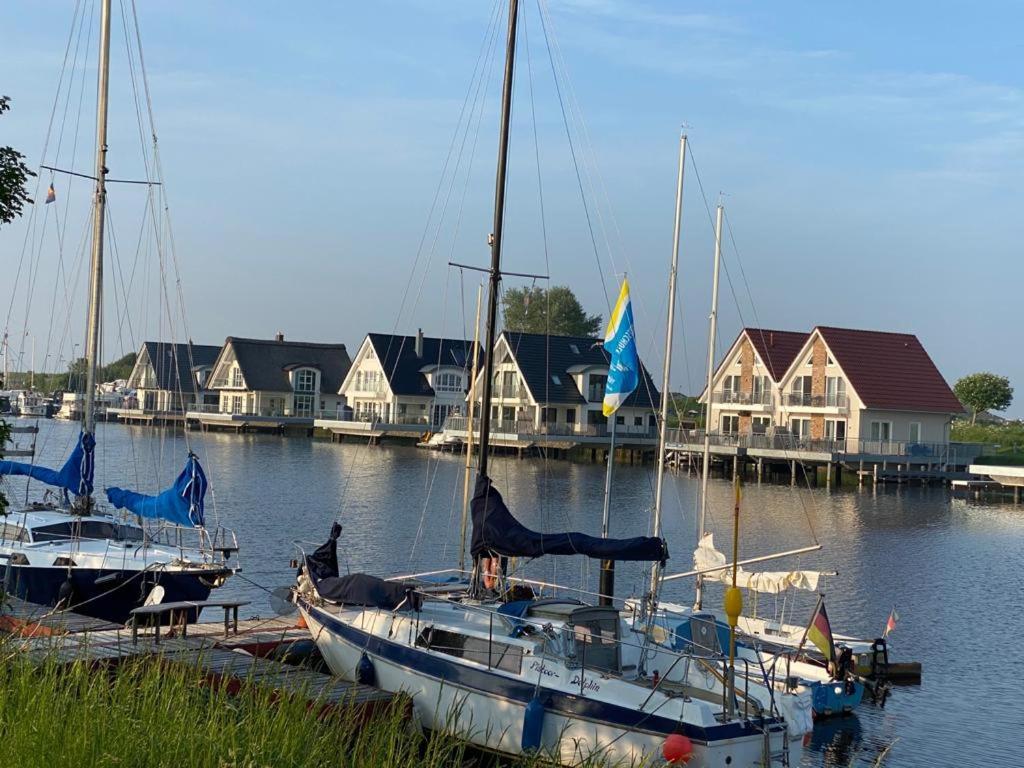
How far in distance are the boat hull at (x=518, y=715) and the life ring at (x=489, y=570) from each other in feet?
7.75

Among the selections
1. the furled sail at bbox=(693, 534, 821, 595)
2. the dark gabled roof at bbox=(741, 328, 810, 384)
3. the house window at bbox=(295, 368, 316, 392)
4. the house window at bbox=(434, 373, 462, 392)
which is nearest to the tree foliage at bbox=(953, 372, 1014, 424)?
the dark gabled roof at bbox=(741, 328, 810, 384)

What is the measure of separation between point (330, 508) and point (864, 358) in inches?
1552

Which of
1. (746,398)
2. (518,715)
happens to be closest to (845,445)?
(746,398)

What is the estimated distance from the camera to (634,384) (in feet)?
71.3

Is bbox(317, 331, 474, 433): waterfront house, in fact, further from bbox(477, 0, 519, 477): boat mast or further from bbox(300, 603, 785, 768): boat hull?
bbox(300, 603, 785, 768): boat hull

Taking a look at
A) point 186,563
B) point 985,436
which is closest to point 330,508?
point 186,563

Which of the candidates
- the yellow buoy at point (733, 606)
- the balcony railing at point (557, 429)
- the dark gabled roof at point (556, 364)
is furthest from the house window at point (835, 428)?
the yellow buoy at point (733, 606)

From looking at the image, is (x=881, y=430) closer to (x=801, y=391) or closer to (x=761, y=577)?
(x=801, y=391)

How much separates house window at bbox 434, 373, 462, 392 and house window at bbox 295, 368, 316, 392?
19.0m

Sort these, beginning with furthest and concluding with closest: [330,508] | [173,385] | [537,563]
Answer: [173,385] < [330,508] < [537,563]

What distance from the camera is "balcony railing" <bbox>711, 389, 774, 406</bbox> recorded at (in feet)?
246

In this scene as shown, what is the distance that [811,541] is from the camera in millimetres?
40250

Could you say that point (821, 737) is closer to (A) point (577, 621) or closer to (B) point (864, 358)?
(A) point (577, 621)

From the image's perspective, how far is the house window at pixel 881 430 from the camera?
69.3 m
